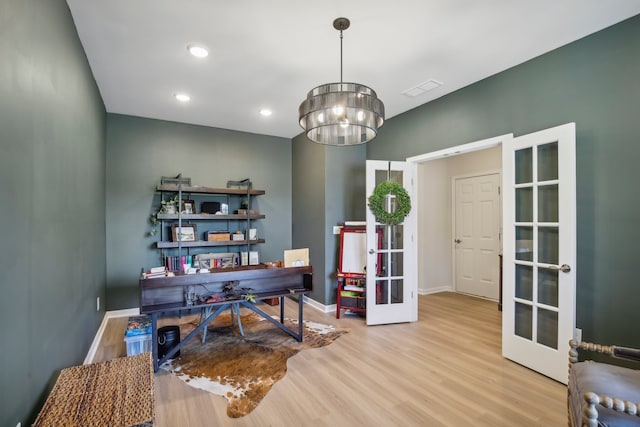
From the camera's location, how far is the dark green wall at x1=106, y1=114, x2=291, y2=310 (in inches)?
174

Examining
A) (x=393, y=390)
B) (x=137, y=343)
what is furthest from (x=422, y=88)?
(x=137, y=343)

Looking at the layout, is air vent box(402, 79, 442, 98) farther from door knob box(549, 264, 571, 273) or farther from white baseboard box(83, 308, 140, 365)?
white baseboard box(83, 308, 140, 365)

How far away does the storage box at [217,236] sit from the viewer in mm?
Result: 4744

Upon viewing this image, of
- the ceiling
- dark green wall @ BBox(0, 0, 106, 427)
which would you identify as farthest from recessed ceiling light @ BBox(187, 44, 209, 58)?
dark green wall @ BBox(0, 0, 106, 427)

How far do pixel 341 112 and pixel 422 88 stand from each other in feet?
5.80

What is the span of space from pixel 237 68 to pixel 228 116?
152 centimetres

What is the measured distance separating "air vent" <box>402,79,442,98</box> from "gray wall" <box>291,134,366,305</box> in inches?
55.4

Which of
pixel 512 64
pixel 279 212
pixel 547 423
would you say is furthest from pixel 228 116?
pixel 547 423

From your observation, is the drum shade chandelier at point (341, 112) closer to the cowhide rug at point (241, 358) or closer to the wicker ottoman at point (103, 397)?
the wicker ottoman at point (103, 397)

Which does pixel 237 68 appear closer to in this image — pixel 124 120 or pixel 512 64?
pixel 124 120

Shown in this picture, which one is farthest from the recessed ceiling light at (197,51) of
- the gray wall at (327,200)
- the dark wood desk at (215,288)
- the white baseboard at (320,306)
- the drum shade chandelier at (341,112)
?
the white baseboard at (320,306)

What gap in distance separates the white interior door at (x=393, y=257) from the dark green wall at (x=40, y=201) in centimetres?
306

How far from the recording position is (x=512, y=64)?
10.0 ft

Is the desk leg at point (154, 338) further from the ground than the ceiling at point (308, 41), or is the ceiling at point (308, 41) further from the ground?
the ceiling at point (308, 41)
